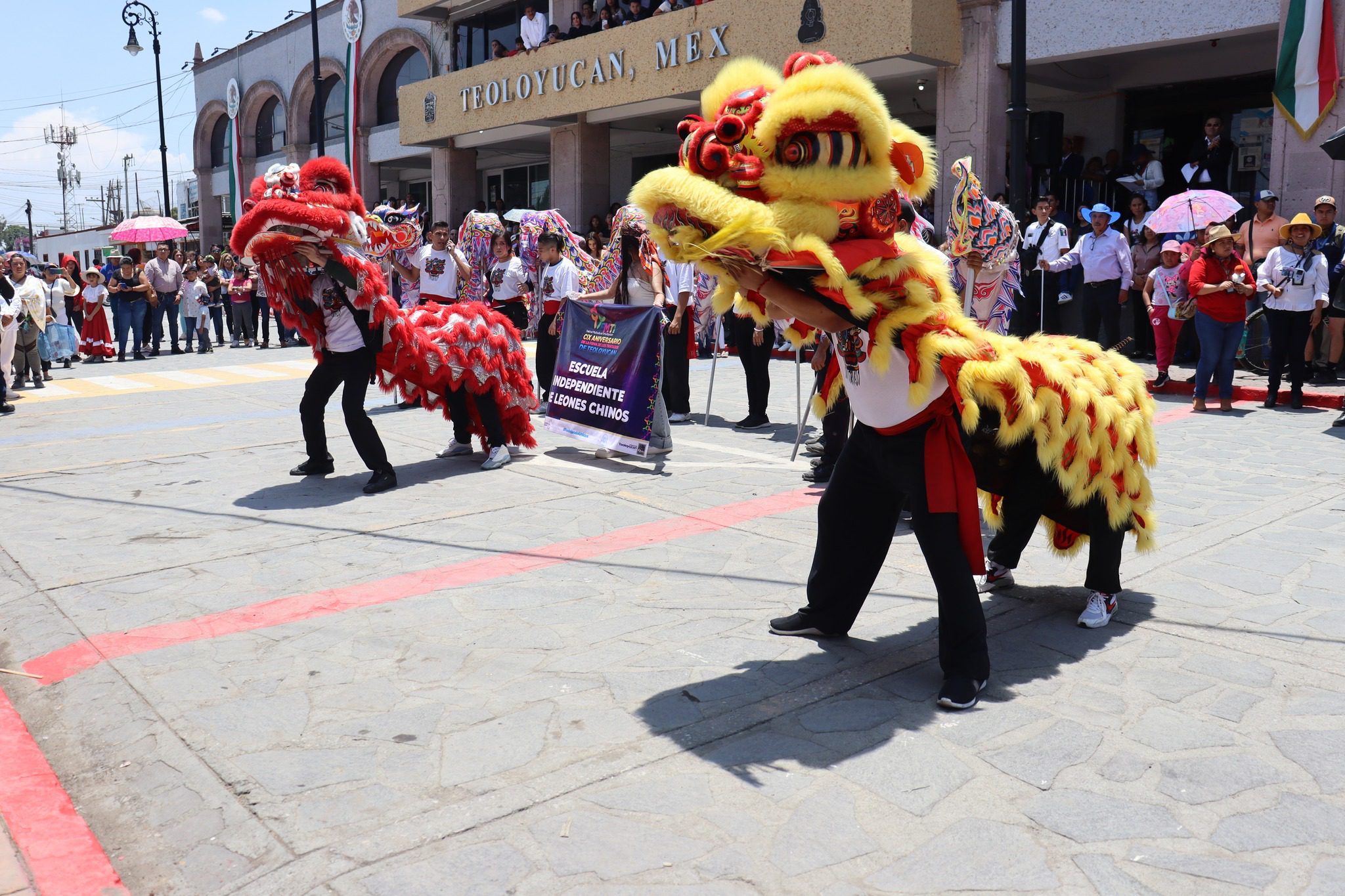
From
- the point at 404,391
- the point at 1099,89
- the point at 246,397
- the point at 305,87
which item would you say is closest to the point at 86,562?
the point at 404,391

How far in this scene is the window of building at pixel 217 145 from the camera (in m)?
41.1

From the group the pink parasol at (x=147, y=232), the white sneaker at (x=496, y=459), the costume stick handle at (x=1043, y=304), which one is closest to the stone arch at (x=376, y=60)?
the pink parasol at (x=147, y=232)

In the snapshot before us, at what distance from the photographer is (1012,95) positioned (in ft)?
37.5

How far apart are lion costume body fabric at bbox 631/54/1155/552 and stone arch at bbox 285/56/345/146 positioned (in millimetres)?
33048

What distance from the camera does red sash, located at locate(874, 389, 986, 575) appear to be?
375 centimetres

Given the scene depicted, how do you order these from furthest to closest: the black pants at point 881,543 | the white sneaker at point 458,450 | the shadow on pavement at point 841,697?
the white sneaker at point 458,450, the black pants at point 881,543, the shadow on pavement at point 841,697

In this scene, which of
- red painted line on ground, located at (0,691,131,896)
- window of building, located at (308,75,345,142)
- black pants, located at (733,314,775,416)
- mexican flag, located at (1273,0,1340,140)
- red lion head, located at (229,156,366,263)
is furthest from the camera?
window of building, located at (308,75,345,142)

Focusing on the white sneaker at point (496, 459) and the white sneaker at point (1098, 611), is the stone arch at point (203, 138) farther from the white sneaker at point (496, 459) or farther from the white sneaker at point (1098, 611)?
the white sneaker at point (1098, 611)

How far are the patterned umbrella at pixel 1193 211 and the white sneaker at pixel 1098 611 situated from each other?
26.9 feet

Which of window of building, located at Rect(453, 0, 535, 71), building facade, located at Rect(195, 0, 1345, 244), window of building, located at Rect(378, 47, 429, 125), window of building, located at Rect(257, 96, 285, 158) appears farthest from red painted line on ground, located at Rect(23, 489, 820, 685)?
window of building, located at Rect(257, 96, 285, 158)

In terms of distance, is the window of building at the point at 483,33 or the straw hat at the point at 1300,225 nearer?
the straw hat at the point at 1300,225

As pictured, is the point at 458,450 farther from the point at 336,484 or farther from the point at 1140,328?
the point at 1140,328

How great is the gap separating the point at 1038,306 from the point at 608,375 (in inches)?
329

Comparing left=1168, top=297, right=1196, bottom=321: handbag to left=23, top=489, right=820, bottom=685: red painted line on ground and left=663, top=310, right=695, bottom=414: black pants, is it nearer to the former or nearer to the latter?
left=663, top=310, right=695, bottom=414: black pants
